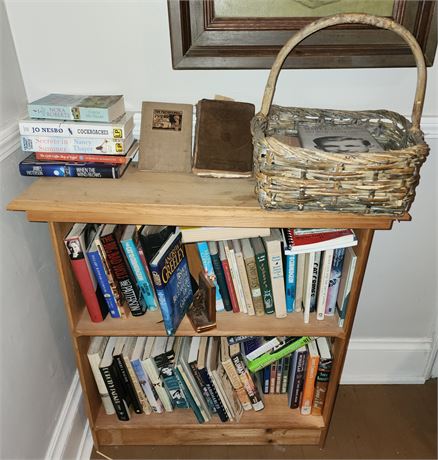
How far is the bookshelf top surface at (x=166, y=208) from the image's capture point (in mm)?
980

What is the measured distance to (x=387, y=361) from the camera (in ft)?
5.41

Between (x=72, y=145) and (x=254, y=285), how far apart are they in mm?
589

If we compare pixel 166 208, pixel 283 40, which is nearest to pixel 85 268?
pixel 166 208

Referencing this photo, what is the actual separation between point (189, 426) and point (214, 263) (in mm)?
568

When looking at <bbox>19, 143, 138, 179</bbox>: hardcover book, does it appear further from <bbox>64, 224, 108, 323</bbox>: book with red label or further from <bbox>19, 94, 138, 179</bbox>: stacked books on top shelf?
<bbox>64, 224, 108, 323</bbox>: book with red label

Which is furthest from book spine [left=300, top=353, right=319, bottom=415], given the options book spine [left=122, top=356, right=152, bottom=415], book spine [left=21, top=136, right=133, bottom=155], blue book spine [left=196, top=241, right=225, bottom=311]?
book spine [left=21, top=136, right=133, bottom=155]

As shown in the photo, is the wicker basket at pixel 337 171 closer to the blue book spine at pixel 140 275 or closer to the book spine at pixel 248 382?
the blue book spine at pixel 140 275

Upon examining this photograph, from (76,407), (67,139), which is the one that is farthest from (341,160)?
(76,407)

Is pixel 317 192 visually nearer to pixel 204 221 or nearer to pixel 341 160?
pixel 341 160

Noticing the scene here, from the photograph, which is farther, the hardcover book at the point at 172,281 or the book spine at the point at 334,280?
the book spine at the point at 334,280

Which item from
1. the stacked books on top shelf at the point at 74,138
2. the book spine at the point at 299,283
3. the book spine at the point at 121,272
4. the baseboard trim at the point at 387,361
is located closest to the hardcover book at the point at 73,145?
the stacked books on top shelf at the point at 74,138

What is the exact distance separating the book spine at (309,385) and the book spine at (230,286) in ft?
0.94

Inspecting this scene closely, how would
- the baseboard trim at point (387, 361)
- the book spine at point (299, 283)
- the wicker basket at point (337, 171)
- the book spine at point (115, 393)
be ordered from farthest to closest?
the baseboard trim at point (387, 361)
the book spine at point (115, 393)
the book spine at point (299, 283)
the wicker basket at point (337, 171)

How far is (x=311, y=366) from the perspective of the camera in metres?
1.34
